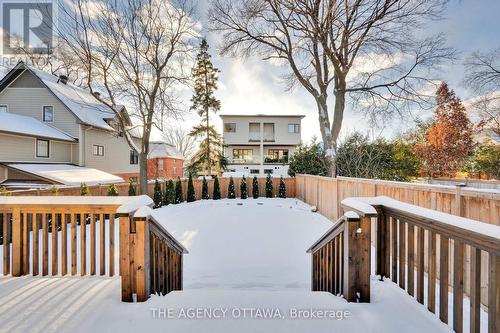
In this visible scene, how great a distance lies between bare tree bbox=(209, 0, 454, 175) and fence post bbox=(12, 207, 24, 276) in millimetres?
9382

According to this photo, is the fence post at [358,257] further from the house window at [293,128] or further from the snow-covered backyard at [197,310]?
the house window at [293,128]

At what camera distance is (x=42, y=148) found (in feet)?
45.5

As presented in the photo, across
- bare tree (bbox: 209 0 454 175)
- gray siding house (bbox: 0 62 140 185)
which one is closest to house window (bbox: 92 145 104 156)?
gray siding house (bbox: 0 62 140 185)

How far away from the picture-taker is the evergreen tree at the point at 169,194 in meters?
13.2

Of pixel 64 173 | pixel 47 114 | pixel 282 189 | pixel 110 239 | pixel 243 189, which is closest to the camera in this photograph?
pixel 110 239

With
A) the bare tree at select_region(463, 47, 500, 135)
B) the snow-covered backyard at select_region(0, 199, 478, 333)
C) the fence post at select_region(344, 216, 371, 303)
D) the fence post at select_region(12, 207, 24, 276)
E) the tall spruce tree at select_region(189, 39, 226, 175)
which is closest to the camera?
the snow-covered backyard at select_region(0, 199, 478, 333)

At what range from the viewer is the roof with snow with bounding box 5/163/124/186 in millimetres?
11828

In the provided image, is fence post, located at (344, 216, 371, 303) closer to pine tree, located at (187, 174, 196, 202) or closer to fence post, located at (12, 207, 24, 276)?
fence post, located at (12, 207, 24, 276)

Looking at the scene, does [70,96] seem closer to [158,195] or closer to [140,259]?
[158,195]

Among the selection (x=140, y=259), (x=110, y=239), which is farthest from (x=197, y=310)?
(x=110, y=239)

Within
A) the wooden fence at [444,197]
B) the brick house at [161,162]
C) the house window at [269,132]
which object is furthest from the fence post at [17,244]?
the brick house at [161,162]

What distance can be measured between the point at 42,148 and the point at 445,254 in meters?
17.6

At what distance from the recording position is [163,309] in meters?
2.21

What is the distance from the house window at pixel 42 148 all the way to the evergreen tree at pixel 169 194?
708 centimetres
